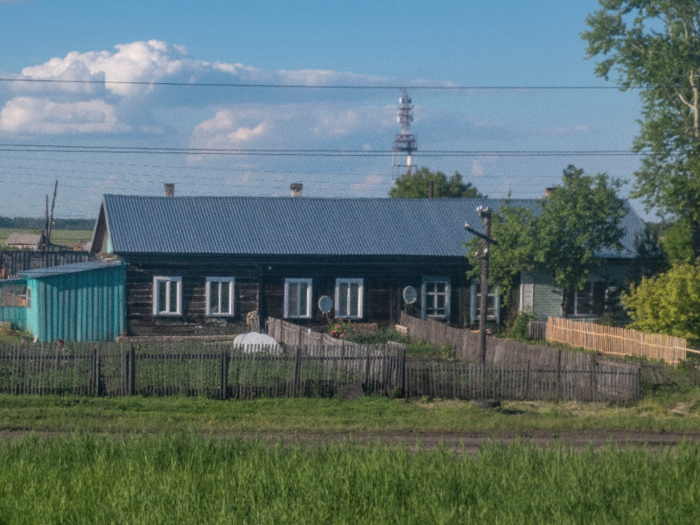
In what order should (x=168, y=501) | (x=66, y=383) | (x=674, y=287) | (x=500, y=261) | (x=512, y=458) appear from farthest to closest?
(x=500, y=261), (x=674, y=287), (x=66, y=383), (x=512, y=458), (x=168, y=501)

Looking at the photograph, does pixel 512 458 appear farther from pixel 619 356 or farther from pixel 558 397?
pixel 619 356

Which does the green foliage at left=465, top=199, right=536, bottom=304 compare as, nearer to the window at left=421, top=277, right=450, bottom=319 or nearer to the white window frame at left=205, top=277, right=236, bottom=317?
the window at left=421, top=277, right=450, bottom=319

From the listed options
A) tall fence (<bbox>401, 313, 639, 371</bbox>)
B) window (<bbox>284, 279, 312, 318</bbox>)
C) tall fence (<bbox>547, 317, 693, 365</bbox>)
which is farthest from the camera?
window (<bbox>284, 279, 312, 318</bbox>)

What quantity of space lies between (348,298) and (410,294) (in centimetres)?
261

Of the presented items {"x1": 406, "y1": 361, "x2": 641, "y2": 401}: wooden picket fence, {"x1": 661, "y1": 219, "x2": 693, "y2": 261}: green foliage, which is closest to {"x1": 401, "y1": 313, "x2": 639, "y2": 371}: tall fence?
{"x1": 406, "y1": 361, "x2": 641, "y2": 401}: wooden picket fence

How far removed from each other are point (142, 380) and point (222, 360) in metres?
1.90

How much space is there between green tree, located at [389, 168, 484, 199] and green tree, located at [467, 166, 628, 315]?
32909 millimetres

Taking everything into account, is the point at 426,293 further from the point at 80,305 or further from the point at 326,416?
the point at 326,416

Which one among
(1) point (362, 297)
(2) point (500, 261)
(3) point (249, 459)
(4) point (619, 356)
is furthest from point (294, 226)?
(3) point (249, 459)

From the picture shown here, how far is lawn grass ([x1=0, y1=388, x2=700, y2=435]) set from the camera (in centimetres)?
1528

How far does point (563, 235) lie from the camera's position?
103 ft

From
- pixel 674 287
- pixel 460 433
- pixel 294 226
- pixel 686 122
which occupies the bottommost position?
pixel 460 433

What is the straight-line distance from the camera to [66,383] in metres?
18.0

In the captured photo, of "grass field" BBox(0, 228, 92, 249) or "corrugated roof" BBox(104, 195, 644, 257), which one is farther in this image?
"grass field" BBox(0, 228, 92, 249)
